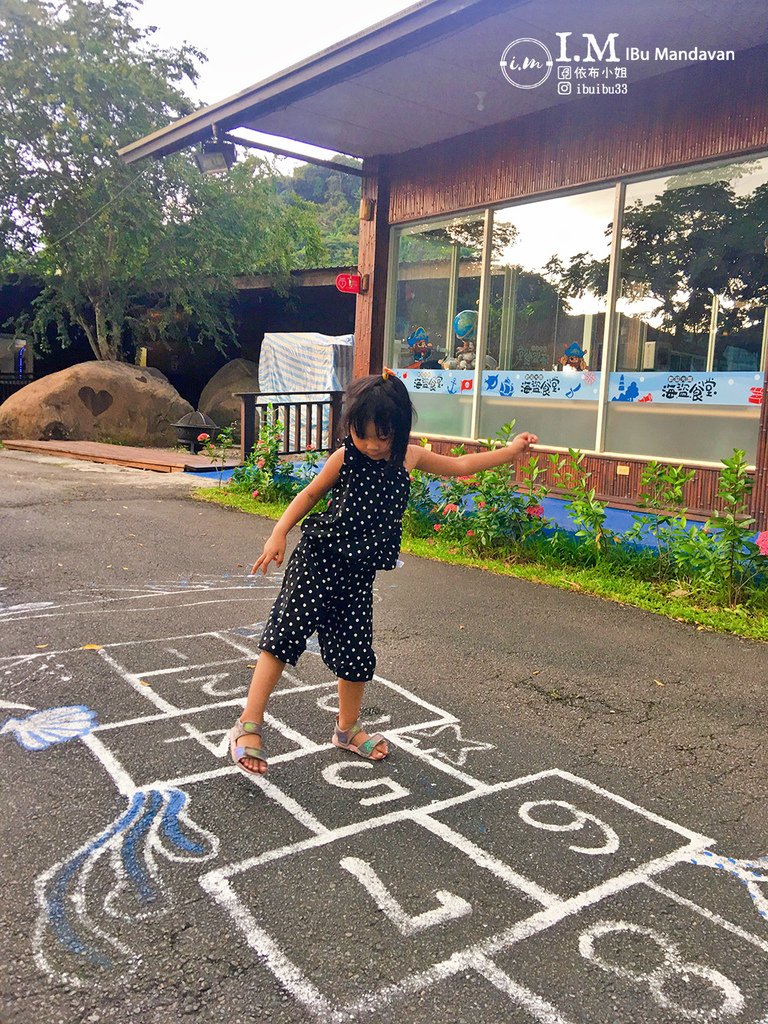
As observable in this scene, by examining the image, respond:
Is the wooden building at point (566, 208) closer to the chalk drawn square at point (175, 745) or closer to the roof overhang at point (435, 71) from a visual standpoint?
the roof overhang at point (435, 71)

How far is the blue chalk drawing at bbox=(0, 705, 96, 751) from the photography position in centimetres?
325

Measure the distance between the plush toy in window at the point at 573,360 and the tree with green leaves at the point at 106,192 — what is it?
1176cm

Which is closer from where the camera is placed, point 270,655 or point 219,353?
point 270,655

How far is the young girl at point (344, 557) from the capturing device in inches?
121

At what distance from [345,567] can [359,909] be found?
4.02 feet

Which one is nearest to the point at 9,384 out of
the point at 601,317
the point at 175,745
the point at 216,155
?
the point at 216,155

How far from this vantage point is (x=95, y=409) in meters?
16.6

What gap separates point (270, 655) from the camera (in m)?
3.13

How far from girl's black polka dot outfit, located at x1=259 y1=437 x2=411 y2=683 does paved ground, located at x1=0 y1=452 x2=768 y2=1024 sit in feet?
1.41

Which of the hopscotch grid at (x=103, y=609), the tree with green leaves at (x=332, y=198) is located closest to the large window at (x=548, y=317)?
the hopscotch grid at (x=103, y=609)

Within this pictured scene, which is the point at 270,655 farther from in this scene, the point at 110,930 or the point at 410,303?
the point at 410,303

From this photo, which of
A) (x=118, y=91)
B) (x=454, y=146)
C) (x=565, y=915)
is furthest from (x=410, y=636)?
(x=118, y=91)

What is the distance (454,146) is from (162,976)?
8361mm

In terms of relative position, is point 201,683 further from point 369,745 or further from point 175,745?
point 369,745
